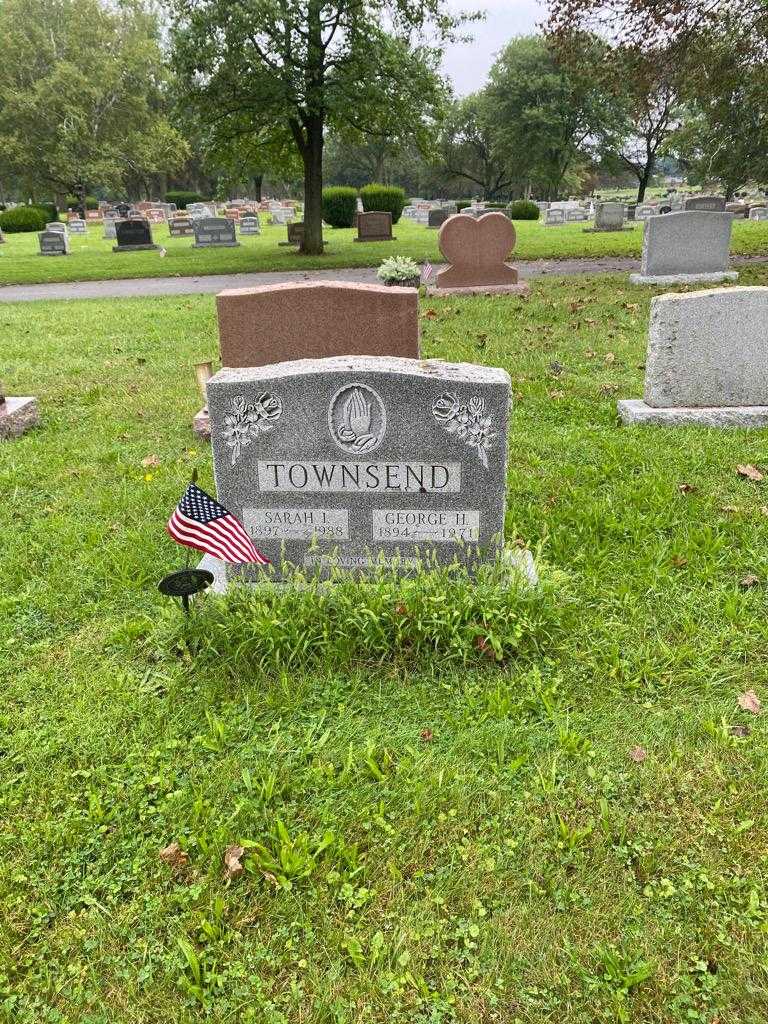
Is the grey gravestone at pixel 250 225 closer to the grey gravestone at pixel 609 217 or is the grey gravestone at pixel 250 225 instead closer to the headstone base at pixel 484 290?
the grey gravestone at pixel 609 217

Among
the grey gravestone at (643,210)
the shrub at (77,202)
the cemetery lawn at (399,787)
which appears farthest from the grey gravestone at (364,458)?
the shrub at (77,202)

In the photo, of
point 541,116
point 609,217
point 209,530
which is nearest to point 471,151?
point 541,116

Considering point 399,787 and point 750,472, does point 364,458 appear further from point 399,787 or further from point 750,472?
point 750,472

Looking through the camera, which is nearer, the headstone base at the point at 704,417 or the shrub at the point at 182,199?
the headstone base at the point at 704,417

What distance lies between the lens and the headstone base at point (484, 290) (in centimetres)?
1314

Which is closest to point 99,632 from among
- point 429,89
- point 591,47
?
point 591,47

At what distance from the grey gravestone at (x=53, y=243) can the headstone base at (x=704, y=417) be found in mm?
25633

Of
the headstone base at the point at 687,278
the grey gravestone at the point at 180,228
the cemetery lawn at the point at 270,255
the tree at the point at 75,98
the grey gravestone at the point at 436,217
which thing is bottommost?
the headstone base at the point at 687,278

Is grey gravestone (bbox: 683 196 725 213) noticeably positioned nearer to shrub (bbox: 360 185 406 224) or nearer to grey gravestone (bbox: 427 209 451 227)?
grey gravestone (bbox: 427 209 451 227)

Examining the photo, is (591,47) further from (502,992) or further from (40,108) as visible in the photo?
(40,108)

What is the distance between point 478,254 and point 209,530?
11.2 m

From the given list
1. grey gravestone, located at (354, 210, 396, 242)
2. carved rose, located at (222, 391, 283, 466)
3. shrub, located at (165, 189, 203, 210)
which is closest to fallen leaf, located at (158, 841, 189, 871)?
carved rose, located at (222, 391, 283, 466)

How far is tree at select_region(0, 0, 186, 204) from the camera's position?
41406mm

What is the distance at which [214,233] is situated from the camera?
86.8 ft
